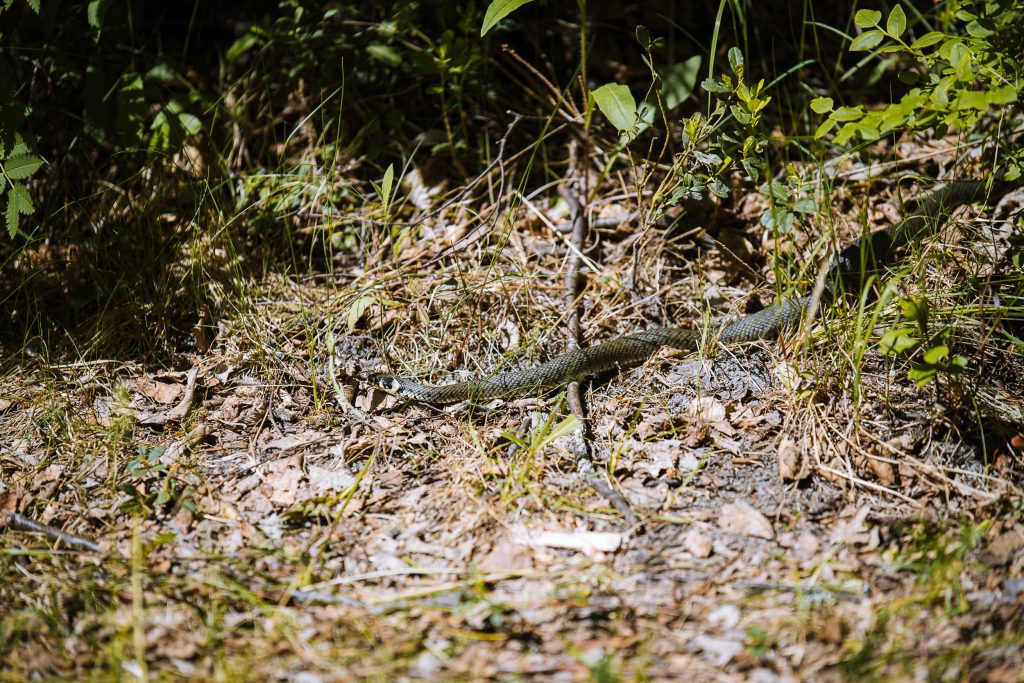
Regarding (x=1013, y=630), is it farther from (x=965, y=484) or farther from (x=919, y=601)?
(x=965, y=484)

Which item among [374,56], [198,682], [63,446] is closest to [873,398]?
[198,682]

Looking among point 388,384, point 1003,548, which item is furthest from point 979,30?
point 388,384

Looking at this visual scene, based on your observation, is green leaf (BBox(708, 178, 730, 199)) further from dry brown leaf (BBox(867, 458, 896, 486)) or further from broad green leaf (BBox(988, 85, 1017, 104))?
dry brown leaf (BBox(867, 458, 896, 486))

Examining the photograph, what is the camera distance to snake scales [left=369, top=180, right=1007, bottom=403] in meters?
3.59

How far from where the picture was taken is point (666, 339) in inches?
148

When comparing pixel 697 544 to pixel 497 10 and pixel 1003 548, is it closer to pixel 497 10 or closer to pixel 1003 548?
pixel 1003 548

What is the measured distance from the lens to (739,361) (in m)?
3.64

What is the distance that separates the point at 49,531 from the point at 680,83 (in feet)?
12.2

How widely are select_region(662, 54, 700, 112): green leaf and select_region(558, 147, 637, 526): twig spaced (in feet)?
2.13

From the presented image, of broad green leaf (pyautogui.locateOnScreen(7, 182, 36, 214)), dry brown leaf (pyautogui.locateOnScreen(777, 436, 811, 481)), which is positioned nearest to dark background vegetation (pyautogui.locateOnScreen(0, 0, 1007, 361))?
broad green leaf (pyautogui.locateOnScreen(7, 182, 36, 214))

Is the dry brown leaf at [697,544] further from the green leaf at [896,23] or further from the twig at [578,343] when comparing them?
the green leaf at [896,23]

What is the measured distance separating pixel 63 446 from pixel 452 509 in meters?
1.85

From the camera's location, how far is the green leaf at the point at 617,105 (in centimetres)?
371

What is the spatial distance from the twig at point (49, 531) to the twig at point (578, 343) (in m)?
1.91
